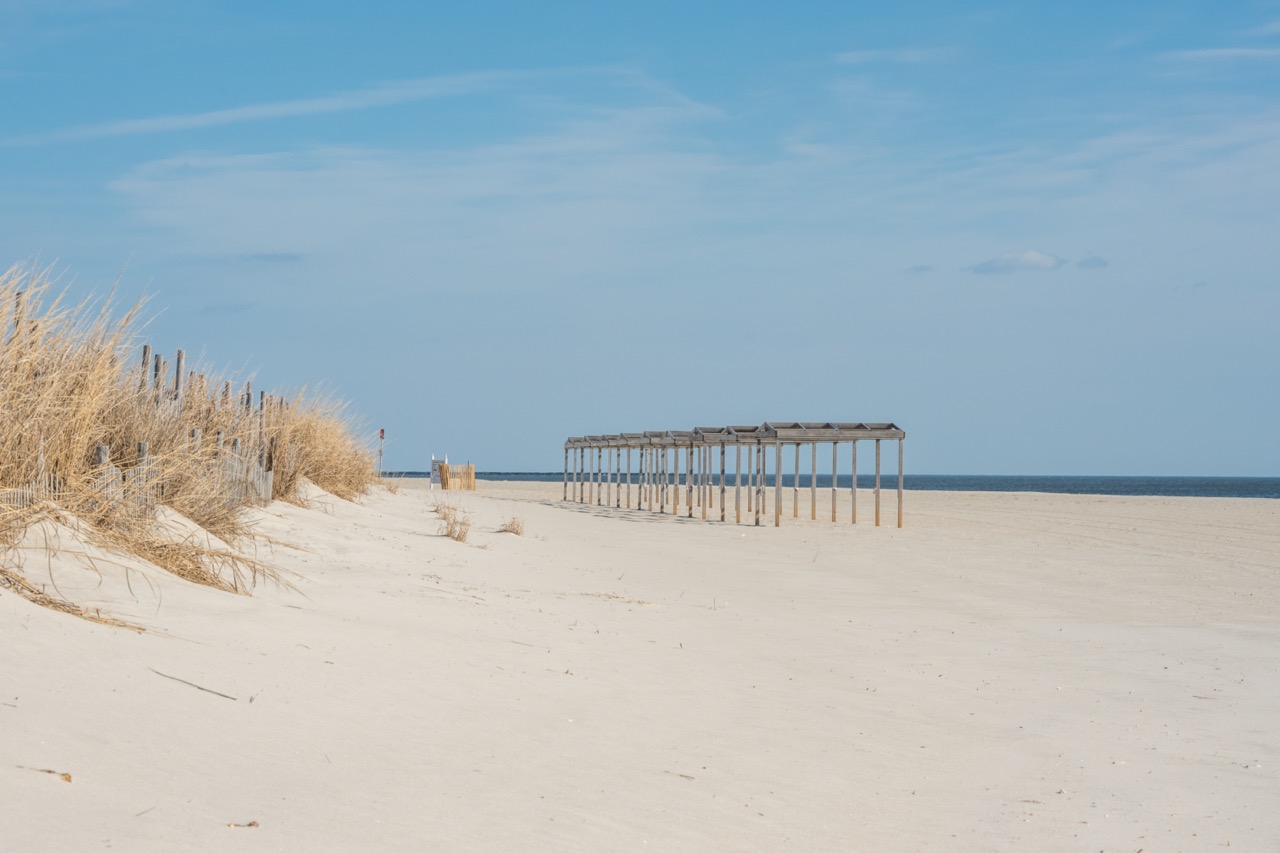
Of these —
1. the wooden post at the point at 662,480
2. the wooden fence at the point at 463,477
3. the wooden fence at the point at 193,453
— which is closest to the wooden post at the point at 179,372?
the wooden fence at the point at 193,453

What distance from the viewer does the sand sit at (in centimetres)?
336

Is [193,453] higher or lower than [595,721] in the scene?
higher

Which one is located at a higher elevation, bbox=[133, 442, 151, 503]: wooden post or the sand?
bbox=[133, 442, 151, 503]: wooden post

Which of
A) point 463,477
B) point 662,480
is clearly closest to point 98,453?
point 662,480

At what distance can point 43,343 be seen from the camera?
6.09 meters

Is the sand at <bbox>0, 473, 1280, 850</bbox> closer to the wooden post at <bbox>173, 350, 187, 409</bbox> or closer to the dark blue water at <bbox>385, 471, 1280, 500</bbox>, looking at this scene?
the wooden post at <bbox>173, 350, 187, 409</bbox>

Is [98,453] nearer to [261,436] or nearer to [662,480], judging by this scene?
[261,436]

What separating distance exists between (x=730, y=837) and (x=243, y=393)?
32.7 ft

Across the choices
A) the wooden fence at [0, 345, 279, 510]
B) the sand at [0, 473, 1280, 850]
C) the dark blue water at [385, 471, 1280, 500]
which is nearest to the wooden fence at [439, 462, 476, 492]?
the dark blue water at [385, 471, 1280, 500]

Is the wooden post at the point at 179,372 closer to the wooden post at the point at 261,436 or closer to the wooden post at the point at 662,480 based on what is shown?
the wooden post at the point at 261,436

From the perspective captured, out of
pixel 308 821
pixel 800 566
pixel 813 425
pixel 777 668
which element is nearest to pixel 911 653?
pixel 777 668

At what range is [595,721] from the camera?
4867mm

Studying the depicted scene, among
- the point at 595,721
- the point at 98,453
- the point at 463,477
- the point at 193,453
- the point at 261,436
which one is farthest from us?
→ the point at 463,477

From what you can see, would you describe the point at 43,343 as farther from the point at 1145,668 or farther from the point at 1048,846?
the point at 1145,668
